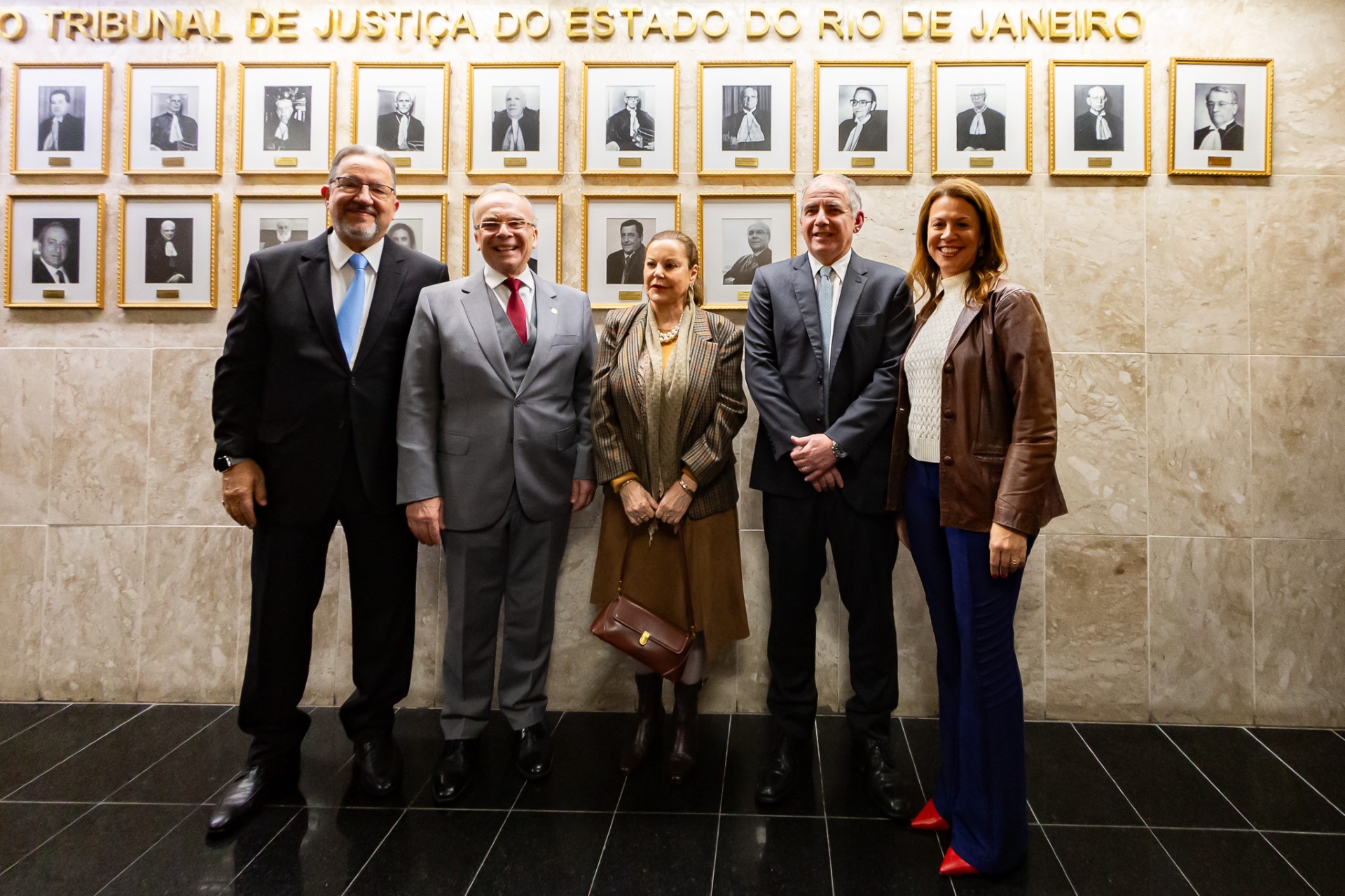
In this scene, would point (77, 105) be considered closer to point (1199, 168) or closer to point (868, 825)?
point (868, 825)

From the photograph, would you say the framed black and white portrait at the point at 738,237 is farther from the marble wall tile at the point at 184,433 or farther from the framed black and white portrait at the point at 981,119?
the marble wall tile at the point at 184,433

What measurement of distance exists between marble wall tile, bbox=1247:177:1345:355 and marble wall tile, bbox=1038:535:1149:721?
1.12 metres

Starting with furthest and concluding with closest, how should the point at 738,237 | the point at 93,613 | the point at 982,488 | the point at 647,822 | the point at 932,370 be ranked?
the point at 93,613 → the point at 738,237 → the point at 647,822 → the point at 932,370 → the point at 982,488

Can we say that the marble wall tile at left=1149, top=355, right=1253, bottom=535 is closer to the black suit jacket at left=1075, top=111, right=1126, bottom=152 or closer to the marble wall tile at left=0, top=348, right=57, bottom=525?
the black suit jacket at left=1075, top=111, right=1126, bottom=152

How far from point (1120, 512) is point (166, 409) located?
4375 mm

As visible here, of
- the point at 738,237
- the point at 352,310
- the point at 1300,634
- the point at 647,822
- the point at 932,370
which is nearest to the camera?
the point at 932,370

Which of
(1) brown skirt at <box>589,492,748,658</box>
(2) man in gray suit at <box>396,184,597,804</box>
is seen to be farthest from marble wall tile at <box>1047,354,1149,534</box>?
(2) man in gray suit at <box>396,184,597,804</box>

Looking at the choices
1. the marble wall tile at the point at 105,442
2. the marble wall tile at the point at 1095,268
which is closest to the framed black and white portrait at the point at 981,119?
the marble wall tile at the point at 1095,268

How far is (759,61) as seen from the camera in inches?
124

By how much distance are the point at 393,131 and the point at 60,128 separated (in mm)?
1589

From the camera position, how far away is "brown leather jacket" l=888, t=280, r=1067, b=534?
190 centimetres

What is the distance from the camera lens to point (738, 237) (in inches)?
125

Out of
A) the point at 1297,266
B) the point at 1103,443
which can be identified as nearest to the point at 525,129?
the point at 1103,443

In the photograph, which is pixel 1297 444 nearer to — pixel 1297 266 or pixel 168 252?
pixel 1297 266
